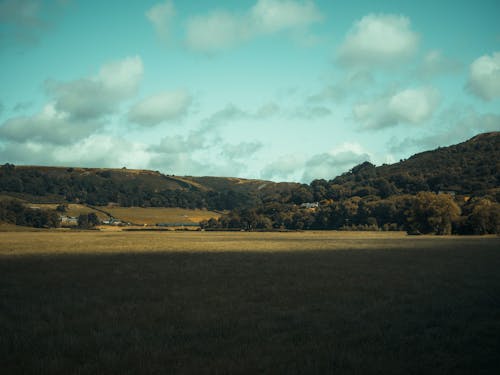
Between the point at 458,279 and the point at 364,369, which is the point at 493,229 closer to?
the point at 458,279

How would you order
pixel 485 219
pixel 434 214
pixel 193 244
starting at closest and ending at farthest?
pixel 193 244, pixel 485 219, pixel 434 214

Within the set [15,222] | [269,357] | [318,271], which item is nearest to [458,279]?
[318,271]

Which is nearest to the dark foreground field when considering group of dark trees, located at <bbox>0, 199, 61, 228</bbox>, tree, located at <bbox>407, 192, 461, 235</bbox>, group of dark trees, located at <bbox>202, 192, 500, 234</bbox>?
tree, located at <bbox>407, 192, 461, 235</bbox>

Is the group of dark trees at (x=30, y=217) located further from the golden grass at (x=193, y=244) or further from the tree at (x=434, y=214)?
the tree at (x=434, y=214)

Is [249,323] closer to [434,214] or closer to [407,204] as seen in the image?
[434,214]

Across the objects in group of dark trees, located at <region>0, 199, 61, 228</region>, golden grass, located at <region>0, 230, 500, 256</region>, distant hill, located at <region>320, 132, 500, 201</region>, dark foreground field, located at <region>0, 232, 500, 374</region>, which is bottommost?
golden grass, located at <region>0, 230, 500, 256</region>

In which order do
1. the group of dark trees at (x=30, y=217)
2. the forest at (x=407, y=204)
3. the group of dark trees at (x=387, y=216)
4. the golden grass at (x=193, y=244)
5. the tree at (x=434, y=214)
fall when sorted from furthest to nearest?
the group of dark trees at (x=30, y=217), the forest at (x=407, y=204), the tree at (x=434, y=214), the group of dark trees at (x=387, y=216), the golden grass at (x=193, y=244)

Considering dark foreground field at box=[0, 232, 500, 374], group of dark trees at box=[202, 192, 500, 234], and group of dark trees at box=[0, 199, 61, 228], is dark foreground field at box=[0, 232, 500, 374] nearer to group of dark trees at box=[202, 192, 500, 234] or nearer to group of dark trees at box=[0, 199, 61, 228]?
group of dark trees at box=[202, 192, 500, 234]

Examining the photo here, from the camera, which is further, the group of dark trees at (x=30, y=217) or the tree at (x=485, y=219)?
the group of dark trees at (x=30, y=217)

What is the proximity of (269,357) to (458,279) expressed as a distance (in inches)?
645

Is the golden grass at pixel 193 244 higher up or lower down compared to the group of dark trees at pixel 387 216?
lower down

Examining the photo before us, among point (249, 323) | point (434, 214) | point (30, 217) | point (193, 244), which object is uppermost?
point (434, 214)

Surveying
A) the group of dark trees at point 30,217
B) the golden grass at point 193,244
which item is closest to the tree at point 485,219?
the golden grass at point 193,244

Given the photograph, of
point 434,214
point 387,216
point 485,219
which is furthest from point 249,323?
point 387,216
